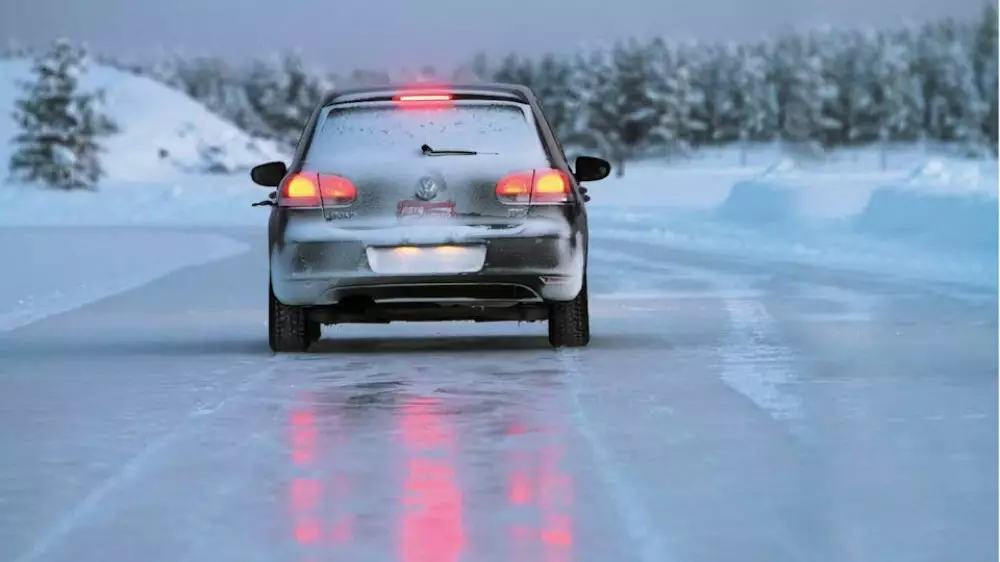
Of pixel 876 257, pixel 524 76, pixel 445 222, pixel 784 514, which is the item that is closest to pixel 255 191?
pixel 876 257

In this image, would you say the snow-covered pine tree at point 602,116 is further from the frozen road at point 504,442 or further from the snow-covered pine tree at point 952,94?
the frozen road at point 504,442

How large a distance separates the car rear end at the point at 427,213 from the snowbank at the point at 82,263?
4.44 m

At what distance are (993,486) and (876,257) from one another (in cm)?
2129

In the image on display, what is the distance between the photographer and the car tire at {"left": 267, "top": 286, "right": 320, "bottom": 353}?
48.4ft

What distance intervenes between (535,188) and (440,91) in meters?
0.82

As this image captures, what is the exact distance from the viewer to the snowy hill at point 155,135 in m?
138

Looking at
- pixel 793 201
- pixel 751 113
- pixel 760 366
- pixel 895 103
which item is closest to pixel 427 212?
pixel 760 366

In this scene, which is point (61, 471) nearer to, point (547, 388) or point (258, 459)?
point (258, 459)

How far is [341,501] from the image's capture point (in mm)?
8297

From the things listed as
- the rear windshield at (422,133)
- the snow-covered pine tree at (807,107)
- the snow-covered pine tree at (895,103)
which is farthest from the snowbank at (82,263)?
the snow-covered pine tree at (895,103)

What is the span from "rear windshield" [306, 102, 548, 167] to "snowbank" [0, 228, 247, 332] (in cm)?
458

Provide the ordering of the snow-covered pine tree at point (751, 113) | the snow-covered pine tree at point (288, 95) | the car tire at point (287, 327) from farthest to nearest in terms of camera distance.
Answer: the snow-covered pine tree at point (288, 95), the snow-covered pine tree at point (751, 113), the car tire at point (287, 327)

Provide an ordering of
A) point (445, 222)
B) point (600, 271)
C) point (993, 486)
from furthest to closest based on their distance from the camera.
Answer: point (600, 271)
point (445, 222)
point (993, 486)

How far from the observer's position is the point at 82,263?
31453mm
